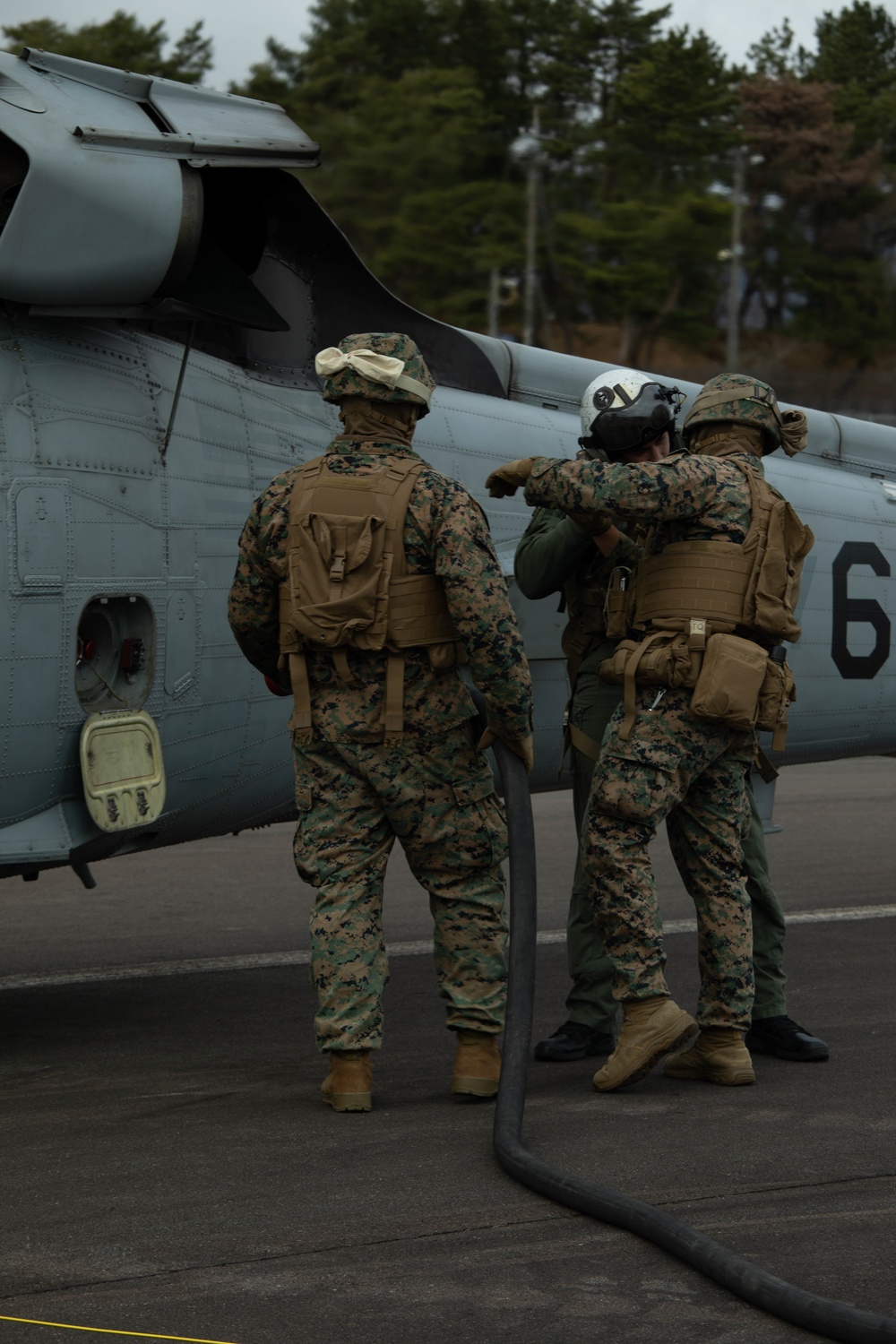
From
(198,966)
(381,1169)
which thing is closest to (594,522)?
(381,1169)

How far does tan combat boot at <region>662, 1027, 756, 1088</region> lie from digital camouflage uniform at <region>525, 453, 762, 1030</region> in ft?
0.11

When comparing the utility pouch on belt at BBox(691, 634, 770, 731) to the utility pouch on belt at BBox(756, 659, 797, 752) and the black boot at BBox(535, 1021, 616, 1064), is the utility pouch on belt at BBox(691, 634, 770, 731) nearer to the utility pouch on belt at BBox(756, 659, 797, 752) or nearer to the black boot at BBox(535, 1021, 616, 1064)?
the utility pouch on belt at BBox(756, 659, 797, 752)

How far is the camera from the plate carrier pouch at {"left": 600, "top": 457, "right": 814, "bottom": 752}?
14.5ft

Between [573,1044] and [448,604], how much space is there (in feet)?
4.78

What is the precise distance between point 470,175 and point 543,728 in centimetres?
3970

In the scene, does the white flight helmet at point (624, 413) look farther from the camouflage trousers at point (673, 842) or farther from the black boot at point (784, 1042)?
the black boot at point (784, 1042)

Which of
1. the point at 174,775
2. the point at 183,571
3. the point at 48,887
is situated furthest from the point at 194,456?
the point at 48,887

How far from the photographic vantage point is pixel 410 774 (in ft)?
14.1

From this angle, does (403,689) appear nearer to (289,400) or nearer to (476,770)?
(476,770)

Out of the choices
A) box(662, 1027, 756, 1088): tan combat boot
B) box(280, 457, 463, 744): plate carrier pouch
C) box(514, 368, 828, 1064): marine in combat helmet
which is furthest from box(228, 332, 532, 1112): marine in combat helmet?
box(662, 1027, 756, 1088): tan combat boot

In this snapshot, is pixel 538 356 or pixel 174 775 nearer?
pixel 174 775

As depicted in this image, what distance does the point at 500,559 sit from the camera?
215 inches

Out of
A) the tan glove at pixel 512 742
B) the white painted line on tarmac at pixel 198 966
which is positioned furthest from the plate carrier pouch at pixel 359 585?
the white painted line on tarmac at pixel 198 966

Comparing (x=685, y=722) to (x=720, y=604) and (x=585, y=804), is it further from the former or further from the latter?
(x=585, y=804)
